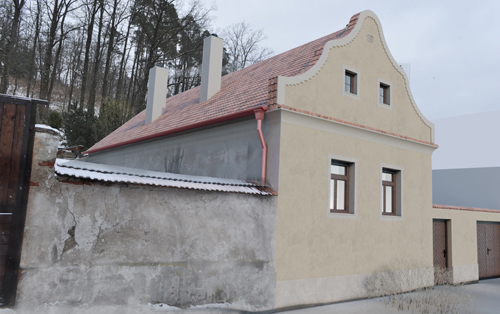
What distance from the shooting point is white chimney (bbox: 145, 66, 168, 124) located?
55.8 feet

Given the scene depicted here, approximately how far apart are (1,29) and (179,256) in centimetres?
2316

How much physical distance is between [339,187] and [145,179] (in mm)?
5436

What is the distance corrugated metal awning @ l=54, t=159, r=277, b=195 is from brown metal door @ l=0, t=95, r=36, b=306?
53cm

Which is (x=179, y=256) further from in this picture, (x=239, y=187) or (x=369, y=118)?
(x=369, y=118)

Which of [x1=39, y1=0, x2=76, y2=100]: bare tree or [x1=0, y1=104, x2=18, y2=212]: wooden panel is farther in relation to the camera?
[x1=39, y1=0, x2=76, y2=100]: bare tree

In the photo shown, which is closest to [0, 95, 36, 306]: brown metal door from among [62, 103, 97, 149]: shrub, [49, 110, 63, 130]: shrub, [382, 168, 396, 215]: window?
[382, 168, 396, 215]: window

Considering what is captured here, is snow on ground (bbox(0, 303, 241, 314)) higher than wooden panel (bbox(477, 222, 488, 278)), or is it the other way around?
wooden panel (bbox(477, 222, 488, 278))

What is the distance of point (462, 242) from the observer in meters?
13.8

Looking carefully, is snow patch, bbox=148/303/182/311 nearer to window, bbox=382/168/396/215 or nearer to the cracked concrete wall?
the cracked concrete wall

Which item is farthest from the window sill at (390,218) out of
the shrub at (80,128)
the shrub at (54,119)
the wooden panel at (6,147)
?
the shrub at (54,119)

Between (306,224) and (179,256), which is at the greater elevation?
(306,224)

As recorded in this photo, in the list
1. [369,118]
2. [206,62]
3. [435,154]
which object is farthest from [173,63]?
[369,118]

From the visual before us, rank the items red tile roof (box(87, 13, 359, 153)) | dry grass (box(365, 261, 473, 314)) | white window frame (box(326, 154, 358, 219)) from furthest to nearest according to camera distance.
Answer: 1. red tile roof (box(87, 13, 359, 153))
2. white window frame (box(326, 154, 358, 219))
3. dry grass (box(365, 261, 473, 314))

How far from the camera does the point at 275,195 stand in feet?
28.7
